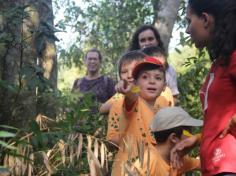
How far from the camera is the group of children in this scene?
9.91ft

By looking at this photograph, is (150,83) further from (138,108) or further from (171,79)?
(171,79)

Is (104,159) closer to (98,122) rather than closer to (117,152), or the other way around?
(117,152)

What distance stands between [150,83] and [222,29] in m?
1.15

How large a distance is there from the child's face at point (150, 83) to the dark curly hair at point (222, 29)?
3.25ft

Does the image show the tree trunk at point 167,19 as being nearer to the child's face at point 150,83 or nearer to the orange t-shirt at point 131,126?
the child's face at point 150,83

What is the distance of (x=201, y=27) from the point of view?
2.76 metres

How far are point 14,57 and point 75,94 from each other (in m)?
1.14

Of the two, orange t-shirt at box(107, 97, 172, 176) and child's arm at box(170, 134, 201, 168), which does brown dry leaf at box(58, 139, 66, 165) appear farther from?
child's arm at box(170, 134, 201, 168)

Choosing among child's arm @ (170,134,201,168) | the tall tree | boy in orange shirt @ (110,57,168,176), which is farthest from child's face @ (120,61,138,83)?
child's arm @ (170,134,201,168)

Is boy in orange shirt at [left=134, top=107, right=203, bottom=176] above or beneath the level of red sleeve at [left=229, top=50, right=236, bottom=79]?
beneath

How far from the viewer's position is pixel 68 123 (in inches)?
138

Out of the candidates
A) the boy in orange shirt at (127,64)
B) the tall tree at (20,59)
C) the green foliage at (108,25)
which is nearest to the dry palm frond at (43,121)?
the tall tree at (20,59)

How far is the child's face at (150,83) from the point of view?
3684 millimetres

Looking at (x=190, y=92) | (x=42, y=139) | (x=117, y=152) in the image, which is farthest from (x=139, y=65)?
(x=190, y=92)
